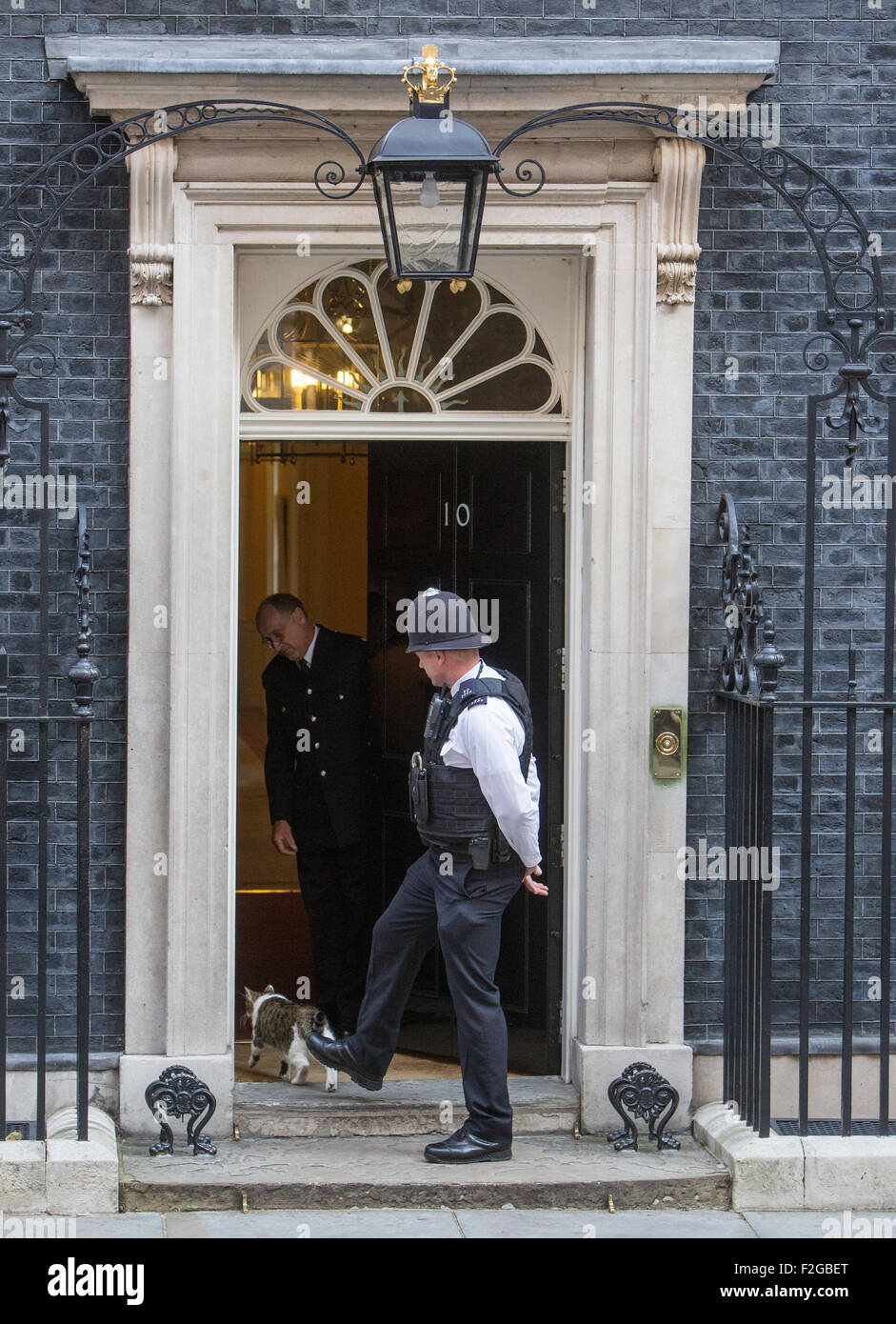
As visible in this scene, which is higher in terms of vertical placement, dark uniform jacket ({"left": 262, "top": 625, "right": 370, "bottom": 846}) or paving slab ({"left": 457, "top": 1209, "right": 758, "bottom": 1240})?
dark uniform jacket ({"left": 262, "top": 625, "right": 370, "bottom": 846})

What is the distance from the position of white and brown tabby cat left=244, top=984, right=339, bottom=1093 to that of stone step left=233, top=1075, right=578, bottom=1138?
0.14 metres

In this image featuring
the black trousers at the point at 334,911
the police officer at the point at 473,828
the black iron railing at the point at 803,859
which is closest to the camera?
the black iron railing at the point at 803,859

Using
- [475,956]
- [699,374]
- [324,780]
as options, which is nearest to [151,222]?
[699,374]

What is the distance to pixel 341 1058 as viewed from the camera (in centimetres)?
615

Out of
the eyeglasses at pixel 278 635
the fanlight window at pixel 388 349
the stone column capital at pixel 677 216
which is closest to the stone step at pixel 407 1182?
the eyeglasses at pixel 278 635

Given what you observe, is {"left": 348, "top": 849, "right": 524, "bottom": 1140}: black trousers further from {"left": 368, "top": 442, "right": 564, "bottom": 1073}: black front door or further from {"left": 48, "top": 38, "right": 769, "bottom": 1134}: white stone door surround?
{"left": 368, "top": 442, "right": 564, "bottom": 1073}: black front door

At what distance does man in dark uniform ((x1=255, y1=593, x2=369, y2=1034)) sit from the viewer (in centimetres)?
726

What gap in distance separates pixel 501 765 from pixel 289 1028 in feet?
5.74

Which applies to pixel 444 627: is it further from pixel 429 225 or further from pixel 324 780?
pixel 324 780

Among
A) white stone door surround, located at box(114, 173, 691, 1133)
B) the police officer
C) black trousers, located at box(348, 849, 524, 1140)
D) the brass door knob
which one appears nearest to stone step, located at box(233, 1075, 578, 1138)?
white stone door surround, located at box(114, 173, 691, 1133)

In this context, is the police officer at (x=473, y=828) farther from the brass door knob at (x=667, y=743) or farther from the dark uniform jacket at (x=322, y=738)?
the dark uniform jacket at (x=322, y=738)

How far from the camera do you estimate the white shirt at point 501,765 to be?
568 centimetres
